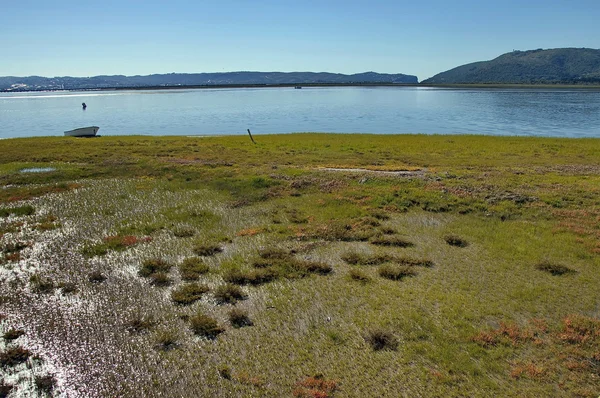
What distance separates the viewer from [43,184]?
23828 millimetres

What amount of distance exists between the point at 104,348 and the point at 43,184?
19.0 metres

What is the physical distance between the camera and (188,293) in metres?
11.2

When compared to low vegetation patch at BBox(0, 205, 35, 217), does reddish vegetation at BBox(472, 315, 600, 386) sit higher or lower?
lower

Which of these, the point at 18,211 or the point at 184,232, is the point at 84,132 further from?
the point at 184,232

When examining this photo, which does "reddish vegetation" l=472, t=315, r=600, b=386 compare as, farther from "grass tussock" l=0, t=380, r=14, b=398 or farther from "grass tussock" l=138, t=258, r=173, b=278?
"grass tussock" l=0, t=380, r=14, b=398

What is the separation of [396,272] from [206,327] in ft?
19.5

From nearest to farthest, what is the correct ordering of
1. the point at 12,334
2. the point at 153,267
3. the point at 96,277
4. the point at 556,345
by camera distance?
the point at 556,345, the point at 12,334, the point at 96,277, the point at 153,267

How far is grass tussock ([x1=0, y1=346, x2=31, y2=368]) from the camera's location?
841cm

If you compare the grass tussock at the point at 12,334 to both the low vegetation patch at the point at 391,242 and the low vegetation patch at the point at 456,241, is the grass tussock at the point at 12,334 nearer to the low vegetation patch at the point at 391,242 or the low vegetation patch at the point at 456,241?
the low vegetation patch at the point at 391,242

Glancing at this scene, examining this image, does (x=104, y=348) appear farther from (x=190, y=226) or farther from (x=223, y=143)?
(x=223, y=143)

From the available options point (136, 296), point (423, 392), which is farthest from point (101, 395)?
point (423, 392)

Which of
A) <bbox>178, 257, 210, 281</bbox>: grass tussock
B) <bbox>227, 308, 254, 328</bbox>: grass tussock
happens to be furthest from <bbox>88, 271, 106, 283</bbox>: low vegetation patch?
<bbox>227, 308, 254, 328</bbox>: grass tussock

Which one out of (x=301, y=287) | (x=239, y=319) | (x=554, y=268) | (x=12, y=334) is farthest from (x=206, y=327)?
(x=554, y=268)

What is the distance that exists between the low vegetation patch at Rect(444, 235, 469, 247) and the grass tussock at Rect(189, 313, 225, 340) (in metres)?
9.17
